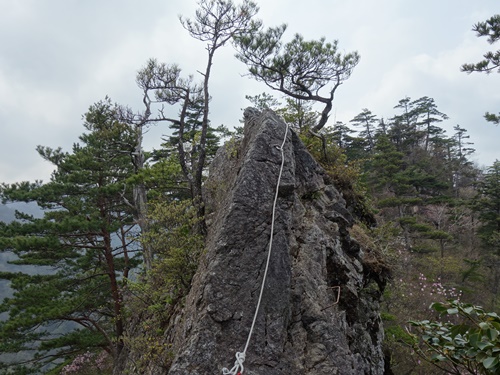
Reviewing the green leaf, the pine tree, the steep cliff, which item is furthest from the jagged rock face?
the pine tree

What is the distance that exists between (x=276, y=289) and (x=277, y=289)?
0.01m

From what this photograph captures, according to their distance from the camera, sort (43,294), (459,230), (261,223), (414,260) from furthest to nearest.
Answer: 1. (459,230)
2. (414,260)
3. (43,294)
4. (261,223)

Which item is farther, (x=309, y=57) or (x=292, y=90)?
(x=292, y=90)

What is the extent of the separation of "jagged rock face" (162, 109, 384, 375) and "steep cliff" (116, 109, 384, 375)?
1 cm

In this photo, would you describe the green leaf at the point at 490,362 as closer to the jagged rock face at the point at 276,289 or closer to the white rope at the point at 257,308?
the white rope at the point at 257,308

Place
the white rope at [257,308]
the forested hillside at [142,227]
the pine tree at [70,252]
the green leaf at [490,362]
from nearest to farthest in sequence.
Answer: the green leaf at [490,362] → the white rope at [257,308] → the forested hillside at [142,227] → the pine tree at [70,252]

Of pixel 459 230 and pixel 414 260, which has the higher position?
pixel 459 230

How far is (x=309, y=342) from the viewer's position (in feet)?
12.3

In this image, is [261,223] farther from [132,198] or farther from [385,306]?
[385,306]

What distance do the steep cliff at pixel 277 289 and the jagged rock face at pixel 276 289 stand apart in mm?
11

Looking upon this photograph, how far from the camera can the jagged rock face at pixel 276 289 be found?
3.31m

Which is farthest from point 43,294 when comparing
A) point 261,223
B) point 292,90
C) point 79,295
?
point 292,90

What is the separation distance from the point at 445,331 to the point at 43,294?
31.9ft

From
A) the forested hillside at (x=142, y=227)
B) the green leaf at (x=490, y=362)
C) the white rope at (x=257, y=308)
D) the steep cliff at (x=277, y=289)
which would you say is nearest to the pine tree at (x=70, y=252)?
the forested hillside at (x=142, y=227)
